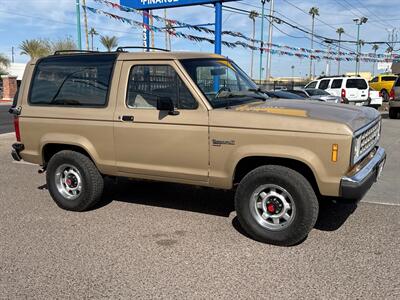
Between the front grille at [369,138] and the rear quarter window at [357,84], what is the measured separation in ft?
49.4

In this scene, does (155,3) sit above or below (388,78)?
above

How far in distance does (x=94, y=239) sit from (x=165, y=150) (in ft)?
4.09

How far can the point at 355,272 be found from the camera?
12.1 feet

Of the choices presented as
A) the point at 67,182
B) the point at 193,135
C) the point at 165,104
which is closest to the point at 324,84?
the point at 67,182

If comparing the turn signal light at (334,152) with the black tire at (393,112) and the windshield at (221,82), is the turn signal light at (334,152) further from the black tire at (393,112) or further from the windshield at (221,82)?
the black tire at (393,112)

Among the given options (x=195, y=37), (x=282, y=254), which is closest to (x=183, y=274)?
(x=282, y=254)

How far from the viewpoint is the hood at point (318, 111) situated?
4.08 m

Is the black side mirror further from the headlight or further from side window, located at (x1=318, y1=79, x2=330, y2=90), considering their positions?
side window, located at (x1=318, y1=79, x2=330, y2=90)

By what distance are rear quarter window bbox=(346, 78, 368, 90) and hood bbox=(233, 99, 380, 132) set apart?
49.7 feet

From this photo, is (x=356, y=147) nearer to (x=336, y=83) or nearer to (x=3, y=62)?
(x=336, y=83)

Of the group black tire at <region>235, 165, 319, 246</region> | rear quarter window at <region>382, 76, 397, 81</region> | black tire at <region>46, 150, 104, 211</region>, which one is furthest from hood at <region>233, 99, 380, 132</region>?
rear quarter window at <region>382, 76, 397, 81</region>

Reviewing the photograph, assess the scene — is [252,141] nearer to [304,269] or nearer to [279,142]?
[279,142]

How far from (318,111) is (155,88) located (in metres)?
1.85

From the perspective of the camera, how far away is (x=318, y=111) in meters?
4.40
